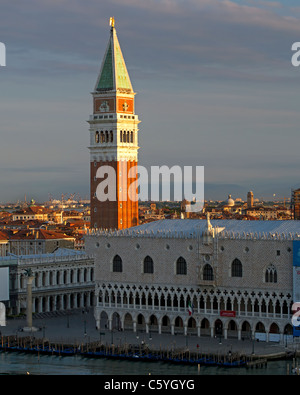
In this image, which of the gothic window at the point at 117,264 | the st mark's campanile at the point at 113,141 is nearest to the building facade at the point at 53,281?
the st mark's campanile at the point at 113,141

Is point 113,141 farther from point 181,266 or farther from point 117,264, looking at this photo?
point 181,266

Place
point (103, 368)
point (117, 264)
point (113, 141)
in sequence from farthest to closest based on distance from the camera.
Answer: point (113, 141) → point (117, 264) → point (103, 368)

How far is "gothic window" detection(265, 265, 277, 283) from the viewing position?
58031 millimetres

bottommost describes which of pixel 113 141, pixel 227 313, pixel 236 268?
pixel 227 313

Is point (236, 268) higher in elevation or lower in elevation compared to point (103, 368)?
higher

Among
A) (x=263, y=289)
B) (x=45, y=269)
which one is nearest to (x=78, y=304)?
(x=45, y=269)

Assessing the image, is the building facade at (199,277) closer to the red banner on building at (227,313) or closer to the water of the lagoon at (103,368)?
the red banner on building at (227,313)

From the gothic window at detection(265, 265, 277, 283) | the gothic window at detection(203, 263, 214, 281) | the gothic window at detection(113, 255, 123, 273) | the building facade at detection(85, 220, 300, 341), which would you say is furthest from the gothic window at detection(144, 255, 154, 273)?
the gothic window at detection(265, 265, 277, 283)

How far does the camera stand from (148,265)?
62375 mm

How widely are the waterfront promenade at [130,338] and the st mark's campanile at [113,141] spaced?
12.5 meters

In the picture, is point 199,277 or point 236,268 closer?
point 236,268

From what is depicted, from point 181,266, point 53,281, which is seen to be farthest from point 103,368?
point 53,281

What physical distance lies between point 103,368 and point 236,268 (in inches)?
391

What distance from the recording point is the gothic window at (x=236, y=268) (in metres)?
59.1
